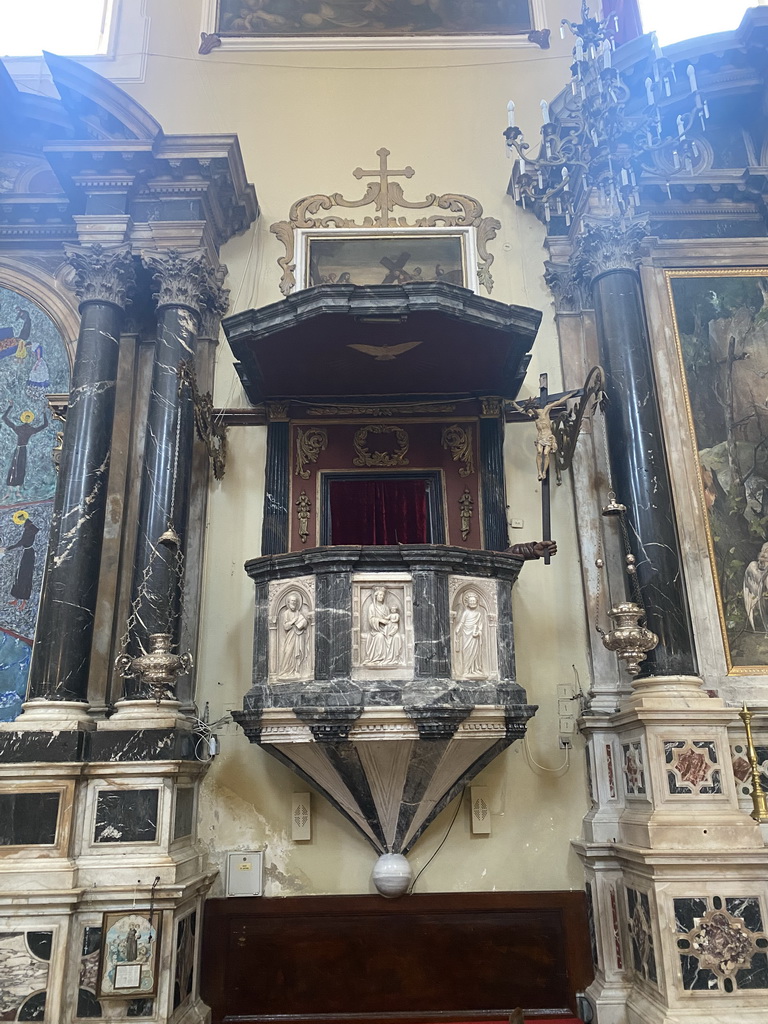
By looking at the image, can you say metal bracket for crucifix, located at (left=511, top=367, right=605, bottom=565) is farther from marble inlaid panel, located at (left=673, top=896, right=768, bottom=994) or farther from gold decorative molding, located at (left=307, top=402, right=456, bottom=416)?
marble inlaid panel, located at (left=673, top=896, right=768, bottom=994)

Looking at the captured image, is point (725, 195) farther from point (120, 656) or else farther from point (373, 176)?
point (120, 656)

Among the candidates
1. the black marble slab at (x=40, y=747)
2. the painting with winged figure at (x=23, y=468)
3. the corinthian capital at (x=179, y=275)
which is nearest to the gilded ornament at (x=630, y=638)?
the black marble slab at (x=40, y=747)

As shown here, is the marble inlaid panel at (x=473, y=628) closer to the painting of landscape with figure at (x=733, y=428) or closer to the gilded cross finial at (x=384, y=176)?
the painting of landscape with figure at (x=733, y=428)

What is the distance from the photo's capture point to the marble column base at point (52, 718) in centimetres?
468

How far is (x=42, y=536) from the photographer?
19.3 ft

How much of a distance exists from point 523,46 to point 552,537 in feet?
15.0

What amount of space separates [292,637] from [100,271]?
10.0 ft

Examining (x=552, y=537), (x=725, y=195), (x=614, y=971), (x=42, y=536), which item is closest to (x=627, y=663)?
(x=552, y=537)

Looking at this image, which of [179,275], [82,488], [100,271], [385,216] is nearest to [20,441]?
[82,488]

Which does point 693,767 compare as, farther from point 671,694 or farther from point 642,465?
point 642,465

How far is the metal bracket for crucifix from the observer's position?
542 centimetres

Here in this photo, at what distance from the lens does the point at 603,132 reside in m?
4.59

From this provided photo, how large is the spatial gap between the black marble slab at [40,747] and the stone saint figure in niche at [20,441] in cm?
212

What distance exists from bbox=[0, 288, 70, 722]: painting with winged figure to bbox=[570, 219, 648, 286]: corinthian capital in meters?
4.04
